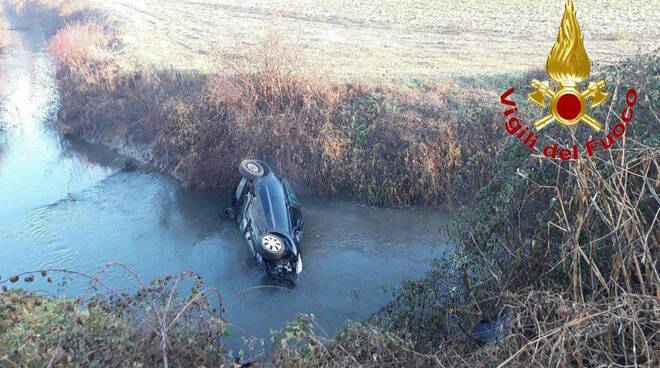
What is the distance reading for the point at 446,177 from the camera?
14852mm

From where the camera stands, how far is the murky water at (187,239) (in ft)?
37.8

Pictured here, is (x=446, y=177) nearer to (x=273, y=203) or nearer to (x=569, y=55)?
(x=273, y=203)

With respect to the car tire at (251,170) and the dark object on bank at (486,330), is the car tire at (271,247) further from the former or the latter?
the dark object on bank at (486,330)

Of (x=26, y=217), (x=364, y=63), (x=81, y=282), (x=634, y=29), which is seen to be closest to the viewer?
(x=81, y=282)

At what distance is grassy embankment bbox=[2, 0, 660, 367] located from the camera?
17.2 ft

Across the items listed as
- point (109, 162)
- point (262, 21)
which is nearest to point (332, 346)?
point (109, 162)

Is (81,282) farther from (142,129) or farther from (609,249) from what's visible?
(609,249)

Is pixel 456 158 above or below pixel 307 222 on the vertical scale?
above

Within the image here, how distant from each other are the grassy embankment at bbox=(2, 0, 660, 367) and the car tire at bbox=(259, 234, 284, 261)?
287cm

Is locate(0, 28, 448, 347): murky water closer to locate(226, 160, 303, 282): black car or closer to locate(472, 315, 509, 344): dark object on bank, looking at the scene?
locate(226, 160, 303, 282): black car

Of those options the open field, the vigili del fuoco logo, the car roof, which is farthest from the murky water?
the open field

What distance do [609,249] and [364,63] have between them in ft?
53.0

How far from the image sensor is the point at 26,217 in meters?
14.9

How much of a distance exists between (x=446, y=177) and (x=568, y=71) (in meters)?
9.78
